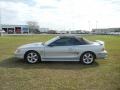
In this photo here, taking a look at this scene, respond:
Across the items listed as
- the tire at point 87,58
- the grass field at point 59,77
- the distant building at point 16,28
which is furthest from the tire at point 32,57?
the distant building at point 16,28

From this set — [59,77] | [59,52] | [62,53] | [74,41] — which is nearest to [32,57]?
[59,52]

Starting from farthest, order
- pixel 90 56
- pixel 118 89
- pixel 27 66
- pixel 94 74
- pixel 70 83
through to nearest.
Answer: pixel 90 56
pixel 27 66
pixel 94 74
pixel 70 83
pixel 118 89

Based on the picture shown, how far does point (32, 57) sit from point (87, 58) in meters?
2.52

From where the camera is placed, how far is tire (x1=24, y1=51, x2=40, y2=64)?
12.4 m

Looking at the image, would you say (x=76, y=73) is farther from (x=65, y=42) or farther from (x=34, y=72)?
(x=65, y=42)

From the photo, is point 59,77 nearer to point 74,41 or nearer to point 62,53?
point 62,53

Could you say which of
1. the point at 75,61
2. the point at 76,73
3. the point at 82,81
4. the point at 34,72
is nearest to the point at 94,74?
the point at 76,73

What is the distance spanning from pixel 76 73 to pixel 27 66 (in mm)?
2582

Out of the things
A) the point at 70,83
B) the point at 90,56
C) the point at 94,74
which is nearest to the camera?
the point at 70,83

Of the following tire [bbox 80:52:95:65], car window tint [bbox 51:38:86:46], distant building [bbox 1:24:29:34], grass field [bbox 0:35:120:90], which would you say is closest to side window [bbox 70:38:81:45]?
car window tint [bbox 51:38:86:46]

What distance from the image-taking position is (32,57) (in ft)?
40.9

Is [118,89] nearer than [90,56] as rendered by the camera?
Yes

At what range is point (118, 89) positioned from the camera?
7.62 metres

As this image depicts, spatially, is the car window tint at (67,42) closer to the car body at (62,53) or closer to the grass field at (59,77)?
the car body at (62,53)
